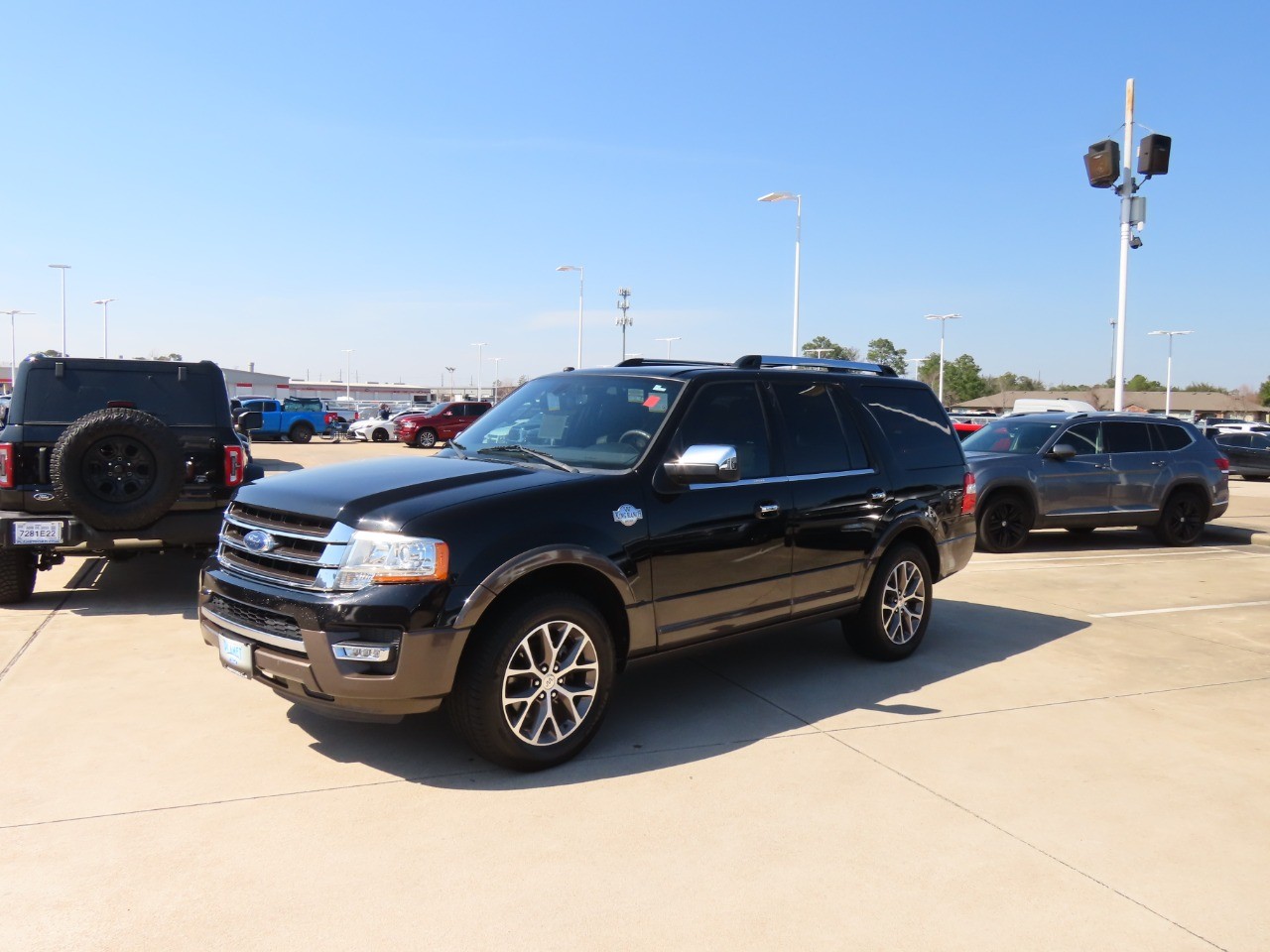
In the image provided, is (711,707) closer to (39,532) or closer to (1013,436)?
(39,532)

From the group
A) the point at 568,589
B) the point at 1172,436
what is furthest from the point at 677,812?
the point at 1172,436

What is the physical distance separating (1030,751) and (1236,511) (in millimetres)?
15488

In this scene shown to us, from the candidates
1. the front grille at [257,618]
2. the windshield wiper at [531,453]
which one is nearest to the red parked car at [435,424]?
the windshield wiper at [531,453]

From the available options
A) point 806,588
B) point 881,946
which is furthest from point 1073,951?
point 806,588

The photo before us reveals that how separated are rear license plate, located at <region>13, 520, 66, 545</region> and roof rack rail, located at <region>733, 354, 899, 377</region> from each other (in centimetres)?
504

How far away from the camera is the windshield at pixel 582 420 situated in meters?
5.11

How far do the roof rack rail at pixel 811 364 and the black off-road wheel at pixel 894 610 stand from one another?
119 centimetres

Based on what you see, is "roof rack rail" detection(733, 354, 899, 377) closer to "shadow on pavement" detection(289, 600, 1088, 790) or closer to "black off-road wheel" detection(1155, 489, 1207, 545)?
"shadow on pavement" detection(289, 600, 1088, 790)

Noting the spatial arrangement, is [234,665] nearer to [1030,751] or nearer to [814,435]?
[814,435]

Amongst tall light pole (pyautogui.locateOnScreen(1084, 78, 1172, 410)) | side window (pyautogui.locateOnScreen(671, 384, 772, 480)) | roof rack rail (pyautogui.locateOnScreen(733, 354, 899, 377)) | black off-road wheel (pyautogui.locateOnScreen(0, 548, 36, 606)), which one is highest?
tall light pole (pyautogui.locateOnScreen(1084, 78, 1172, 410))

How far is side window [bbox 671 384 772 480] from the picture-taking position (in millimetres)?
5242

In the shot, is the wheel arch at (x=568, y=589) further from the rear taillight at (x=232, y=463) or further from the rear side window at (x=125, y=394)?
the rear side window at (x=125, y=394)

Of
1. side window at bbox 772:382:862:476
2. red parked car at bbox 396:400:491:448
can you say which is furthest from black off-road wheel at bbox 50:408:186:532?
red parked car at bbox 396:400:491:448

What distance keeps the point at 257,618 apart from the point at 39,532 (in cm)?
385
